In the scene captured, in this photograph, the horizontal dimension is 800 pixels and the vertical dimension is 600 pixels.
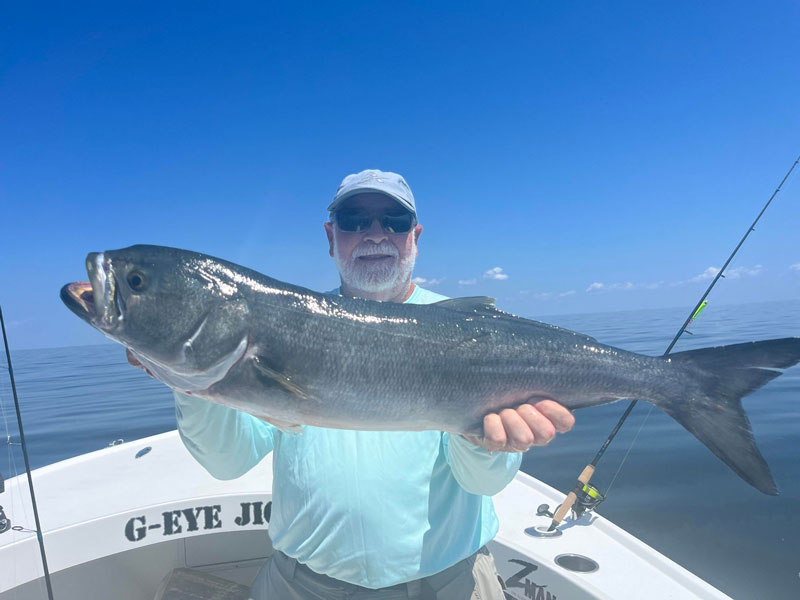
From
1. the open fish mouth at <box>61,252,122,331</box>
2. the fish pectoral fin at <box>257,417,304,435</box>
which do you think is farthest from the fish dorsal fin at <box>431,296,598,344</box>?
the open fish mouth at <box>61,252,122,331</box>

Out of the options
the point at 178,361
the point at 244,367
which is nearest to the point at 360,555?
the point at 244,367

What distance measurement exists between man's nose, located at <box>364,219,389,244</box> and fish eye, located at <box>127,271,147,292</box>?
2050mm

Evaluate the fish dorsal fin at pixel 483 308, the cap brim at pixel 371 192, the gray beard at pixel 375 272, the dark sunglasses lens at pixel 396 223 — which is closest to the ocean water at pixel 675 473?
the fish dorsal fin at pixel 483 308

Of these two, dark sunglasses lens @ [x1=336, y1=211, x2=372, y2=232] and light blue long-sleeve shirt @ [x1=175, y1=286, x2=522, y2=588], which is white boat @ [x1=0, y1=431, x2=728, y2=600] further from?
dark sunglasses lens @ [x1=336, y1=211, x2=372, y2=232]

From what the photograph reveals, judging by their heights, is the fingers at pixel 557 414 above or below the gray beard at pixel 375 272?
below

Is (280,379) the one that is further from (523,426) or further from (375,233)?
(375,233)

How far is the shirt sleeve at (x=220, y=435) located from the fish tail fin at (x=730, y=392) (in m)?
2.81

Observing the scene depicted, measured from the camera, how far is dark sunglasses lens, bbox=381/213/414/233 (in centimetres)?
436

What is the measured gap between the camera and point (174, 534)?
4.86 meters

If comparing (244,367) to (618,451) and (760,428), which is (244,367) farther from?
(760,428)

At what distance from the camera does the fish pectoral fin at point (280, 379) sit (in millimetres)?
2715

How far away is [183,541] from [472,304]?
4.97m

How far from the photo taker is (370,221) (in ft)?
14.4

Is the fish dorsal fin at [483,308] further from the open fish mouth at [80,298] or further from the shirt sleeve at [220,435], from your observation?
the open fish mouth at [80,298]
